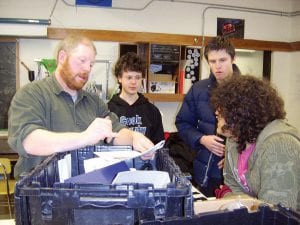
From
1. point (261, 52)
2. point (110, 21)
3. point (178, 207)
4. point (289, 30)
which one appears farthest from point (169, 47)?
point (178, 207)

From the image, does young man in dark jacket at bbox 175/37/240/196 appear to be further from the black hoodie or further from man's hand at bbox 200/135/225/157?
the black hoodie

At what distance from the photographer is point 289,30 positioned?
4746 mm

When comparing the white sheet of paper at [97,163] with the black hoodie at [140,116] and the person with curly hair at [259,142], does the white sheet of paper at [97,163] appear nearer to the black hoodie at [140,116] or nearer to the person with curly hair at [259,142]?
the person with curly hair at [259,142]

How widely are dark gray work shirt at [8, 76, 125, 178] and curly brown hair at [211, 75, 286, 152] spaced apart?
496 mm

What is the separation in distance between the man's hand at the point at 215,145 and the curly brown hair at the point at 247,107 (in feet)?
1.99

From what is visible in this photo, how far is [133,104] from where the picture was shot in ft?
8.46

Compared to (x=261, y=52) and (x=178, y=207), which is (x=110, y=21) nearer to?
(x=261, y=52)

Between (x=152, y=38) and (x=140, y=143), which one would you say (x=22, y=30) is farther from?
(x=140, y=143)

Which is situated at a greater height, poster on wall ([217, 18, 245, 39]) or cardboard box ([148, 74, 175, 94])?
poster on wall ([217, 18, 245, 39])

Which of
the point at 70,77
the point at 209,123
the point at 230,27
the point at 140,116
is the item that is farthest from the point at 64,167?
the point at 230,27

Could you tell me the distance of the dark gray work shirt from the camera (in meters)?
1.23

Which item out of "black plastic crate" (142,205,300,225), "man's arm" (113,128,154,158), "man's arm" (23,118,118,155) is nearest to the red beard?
"man's arm" (113,128,154,158)

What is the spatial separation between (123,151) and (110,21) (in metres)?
3.13

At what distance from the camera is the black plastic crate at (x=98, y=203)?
78 cm
